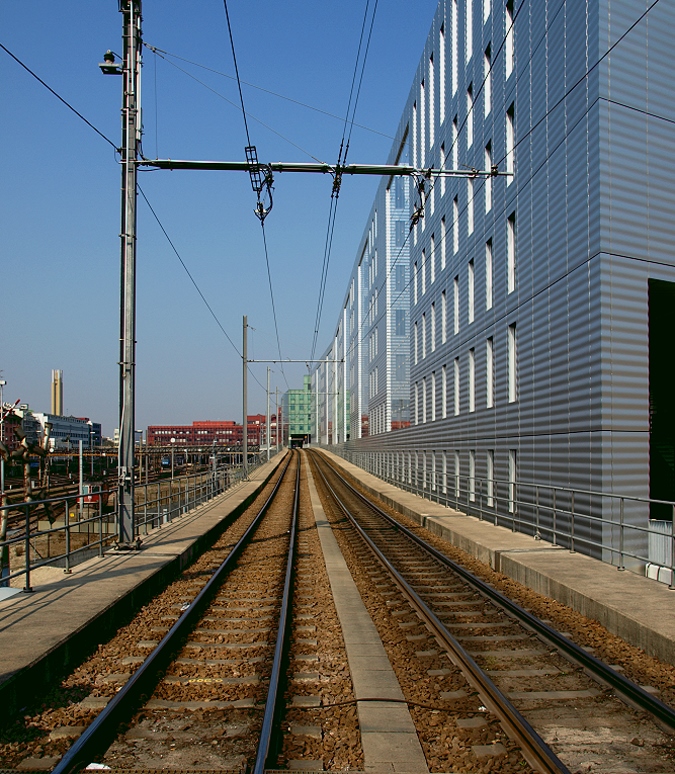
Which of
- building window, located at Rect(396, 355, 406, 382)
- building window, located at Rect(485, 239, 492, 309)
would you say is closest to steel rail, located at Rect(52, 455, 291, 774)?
building window, located at Rect(485, 239, 492, 309)

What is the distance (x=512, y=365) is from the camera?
63.0 ft

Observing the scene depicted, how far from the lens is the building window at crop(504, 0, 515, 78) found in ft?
62.2

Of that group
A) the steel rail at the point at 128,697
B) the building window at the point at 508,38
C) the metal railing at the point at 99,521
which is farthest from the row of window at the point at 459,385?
the steel rail at the point at 128,697

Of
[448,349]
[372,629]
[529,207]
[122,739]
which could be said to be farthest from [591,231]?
[448,349]

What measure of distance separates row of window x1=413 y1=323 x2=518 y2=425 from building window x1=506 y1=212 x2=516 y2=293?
112cm

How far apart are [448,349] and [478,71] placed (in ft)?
31.3

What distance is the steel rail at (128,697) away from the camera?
473 cm

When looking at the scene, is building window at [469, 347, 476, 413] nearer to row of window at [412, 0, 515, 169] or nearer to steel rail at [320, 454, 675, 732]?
row of window at [412, 0, 515, 169]

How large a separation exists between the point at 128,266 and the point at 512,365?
1032 cm

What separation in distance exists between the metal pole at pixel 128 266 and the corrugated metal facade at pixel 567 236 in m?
7.95

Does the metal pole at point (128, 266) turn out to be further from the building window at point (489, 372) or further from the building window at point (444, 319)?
the building window at point (444, 319)

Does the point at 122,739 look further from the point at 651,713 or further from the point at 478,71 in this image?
the point at 478,71

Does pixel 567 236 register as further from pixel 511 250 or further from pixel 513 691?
pixel 513 691

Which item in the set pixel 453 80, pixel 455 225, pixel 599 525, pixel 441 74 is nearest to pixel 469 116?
pixel 453 80
